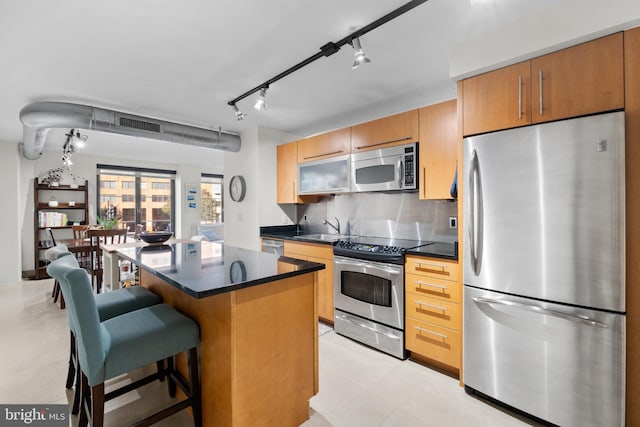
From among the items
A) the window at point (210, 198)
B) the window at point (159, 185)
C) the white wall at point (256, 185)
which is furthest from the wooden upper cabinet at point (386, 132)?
the window at point (159, 185)

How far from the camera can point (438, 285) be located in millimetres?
2281

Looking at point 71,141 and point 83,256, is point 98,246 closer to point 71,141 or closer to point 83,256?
point 83,256

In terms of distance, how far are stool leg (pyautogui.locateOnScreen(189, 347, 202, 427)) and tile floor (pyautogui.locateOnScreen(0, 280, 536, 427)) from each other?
25 cm

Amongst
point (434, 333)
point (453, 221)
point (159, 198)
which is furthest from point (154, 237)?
point (159, 198)

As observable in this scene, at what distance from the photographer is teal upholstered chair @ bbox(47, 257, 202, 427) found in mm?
1218

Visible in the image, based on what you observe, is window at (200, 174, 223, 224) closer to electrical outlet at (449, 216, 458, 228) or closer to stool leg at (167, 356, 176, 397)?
stool leg at (167, 356, 176, 397)

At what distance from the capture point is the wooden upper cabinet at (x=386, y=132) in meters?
2.78

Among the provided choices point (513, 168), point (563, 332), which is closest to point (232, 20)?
point (513, 168)

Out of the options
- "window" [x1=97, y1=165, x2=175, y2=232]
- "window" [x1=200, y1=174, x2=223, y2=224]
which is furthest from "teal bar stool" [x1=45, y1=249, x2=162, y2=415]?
"window" [x1=200, y1=174, x2=223, y2=224]

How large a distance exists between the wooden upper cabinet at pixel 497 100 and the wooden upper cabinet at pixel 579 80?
0.17 ft

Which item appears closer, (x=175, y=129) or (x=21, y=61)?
(x=21, y=61)

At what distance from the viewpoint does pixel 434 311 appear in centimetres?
231

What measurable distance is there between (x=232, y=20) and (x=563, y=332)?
2.67m

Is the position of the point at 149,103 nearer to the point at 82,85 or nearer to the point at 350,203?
the point at 82,85
